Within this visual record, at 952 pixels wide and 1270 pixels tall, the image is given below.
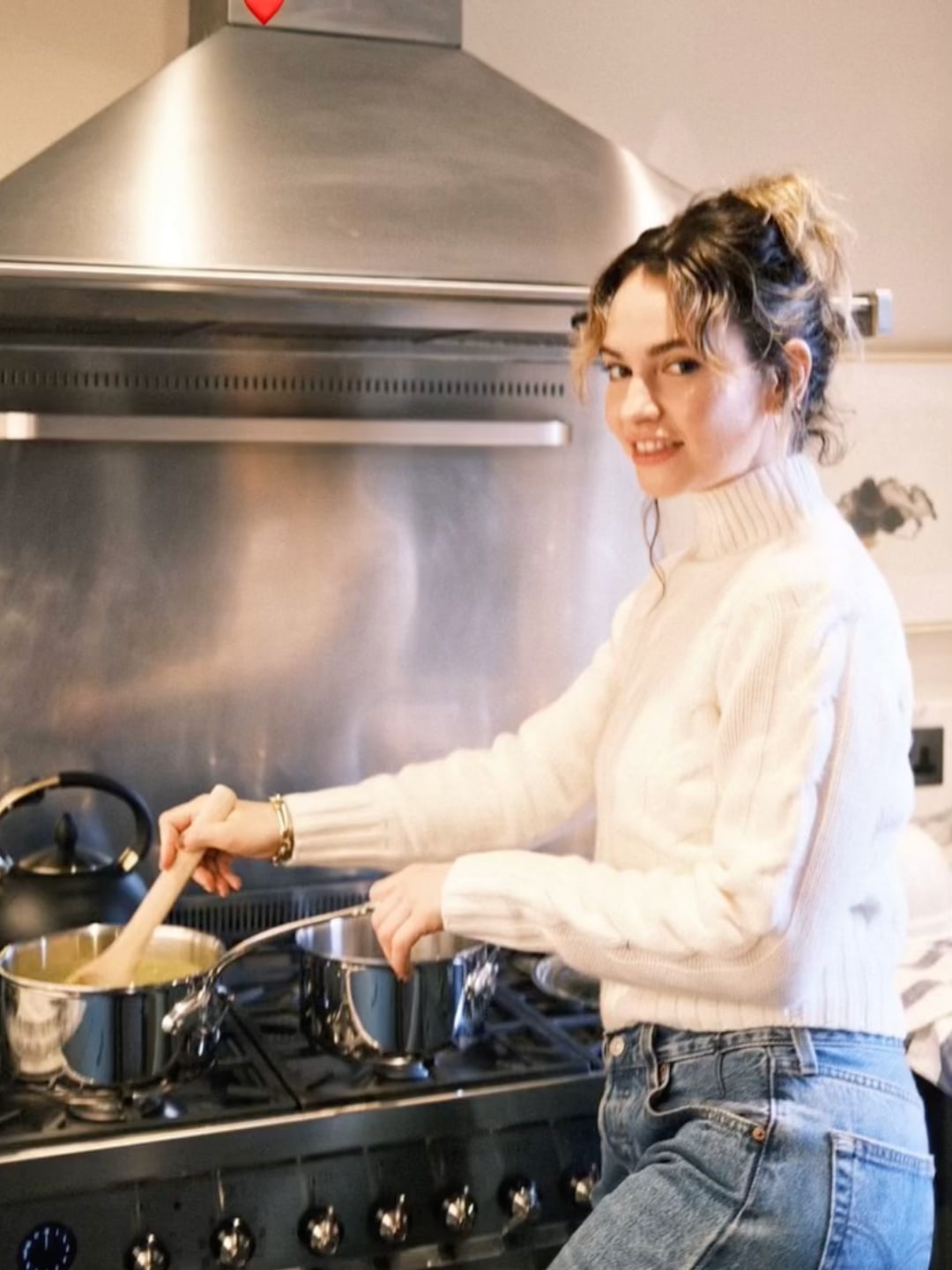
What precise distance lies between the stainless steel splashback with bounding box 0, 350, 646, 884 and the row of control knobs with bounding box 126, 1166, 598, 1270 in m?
0.54

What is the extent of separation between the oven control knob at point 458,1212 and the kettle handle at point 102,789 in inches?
17.4

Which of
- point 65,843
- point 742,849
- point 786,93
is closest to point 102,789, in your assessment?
point 65,843

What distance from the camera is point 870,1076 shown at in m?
1.21

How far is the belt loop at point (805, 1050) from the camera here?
1.19m

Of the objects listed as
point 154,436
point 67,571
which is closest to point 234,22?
point 154,436

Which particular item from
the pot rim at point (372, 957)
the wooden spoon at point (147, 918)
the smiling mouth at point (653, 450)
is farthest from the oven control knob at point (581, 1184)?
the smiling mouth at point (653, 450)

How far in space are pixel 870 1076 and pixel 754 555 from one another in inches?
15.4

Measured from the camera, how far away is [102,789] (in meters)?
1.68

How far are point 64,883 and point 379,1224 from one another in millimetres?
436

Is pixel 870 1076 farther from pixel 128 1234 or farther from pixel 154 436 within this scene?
pixel 154 436

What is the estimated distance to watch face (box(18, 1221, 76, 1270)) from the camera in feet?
4.35

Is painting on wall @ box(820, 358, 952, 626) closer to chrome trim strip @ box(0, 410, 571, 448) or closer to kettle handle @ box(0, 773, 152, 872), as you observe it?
chrome trim strip @ box(0, 410, 571, 448)

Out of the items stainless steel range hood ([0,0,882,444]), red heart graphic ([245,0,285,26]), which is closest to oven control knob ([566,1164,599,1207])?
stainless steel range hood ([0,0,882,444])

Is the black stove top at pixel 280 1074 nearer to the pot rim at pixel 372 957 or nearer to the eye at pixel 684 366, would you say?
the pot rim at pixel 372 957
